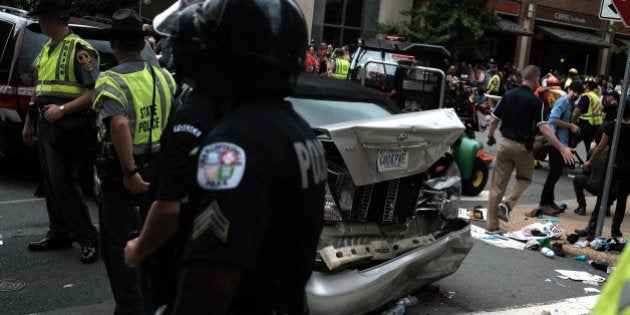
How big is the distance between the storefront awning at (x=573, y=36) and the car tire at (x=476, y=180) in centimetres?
2762

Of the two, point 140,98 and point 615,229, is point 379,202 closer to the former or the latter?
point 140,98

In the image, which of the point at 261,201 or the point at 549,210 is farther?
the point at 549,210

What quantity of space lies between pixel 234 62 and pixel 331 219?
2476 millimetres

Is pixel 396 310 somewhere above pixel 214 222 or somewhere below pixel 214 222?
below

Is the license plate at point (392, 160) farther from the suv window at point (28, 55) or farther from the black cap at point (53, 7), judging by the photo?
the suv window at point (28, 55)

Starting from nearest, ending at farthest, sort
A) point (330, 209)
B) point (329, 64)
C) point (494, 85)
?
1. point (330, 209)
2. point (329, 64)
3. point (494, 85)

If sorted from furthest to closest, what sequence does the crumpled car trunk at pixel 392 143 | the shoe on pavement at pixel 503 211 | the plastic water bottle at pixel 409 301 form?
the shoe on pavement at pixel 503 211 → the plastic water bottle at pixel 409 301 → the crumpled car trunk at pixel 392 143

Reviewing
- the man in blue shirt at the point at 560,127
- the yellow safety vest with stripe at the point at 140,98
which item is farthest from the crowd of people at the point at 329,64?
the yellow safety vest with stripe at the point at 140,98

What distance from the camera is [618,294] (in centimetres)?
125

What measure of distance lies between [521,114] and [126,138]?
5.25 meters

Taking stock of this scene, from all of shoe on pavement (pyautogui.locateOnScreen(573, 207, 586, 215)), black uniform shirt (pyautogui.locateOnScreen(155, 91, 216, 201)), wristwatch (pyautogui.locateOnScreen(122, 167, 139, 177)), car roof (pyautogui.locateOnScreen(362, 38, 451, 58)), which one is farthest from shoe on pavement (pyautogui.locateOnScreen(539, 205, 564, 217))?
black uniform shirt (pyautogui.locateOnScreen(155, 91, 216, 201))

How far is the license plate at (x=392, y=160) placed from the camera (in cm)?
452

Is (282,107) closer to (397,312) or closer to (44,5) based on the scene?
(397,312)

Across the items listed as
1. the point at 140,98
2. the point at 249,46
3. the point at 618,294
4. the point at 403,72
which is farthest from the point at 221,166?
the point at 403,72
